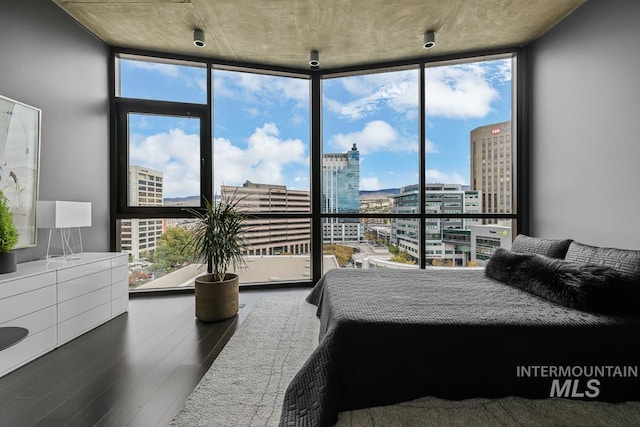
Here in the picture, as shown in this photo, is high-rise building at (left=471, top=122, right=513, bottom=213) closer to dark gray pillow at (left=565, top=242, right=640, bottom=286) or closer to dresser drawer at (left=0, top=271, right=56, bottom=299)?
dark gray pillow at (left=565, top=242, right=640, bottom=286)

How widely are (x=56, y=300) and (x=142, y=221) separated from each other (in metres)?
1.49

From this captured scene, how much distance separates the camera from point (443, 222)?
384cm

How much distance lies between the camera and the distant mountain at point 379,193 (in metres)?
3.99

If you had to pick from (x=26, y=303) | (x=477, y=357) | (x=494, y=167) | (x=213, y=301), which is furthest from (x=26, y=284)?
(x=494, y=167)

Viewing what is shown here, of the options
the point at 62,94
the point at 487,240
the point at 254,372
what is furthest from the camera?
the point at 487,240

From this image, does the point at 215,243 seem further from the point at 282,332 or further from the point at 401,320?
the point at 401,320

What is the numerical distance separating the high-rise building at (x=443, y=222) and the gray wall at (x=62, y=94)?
3.77m

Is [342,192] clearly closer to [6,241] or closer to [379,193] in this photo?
[379,193]

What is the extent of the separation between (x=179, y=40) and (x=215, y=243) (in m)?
2.42

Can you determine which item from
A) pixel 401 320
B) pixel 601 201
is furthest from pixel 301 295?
pixel 601 201

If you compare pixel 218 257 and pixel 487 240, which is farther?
pixel 487 240

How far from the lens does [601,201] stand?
2.61 metres

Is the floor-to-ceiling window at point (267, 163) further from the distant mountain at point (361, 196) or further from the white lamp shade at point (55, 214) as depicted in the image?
the white lamp shade at point (55, 214)

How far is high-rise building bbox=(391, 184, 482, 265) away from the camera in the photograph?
3791mm
